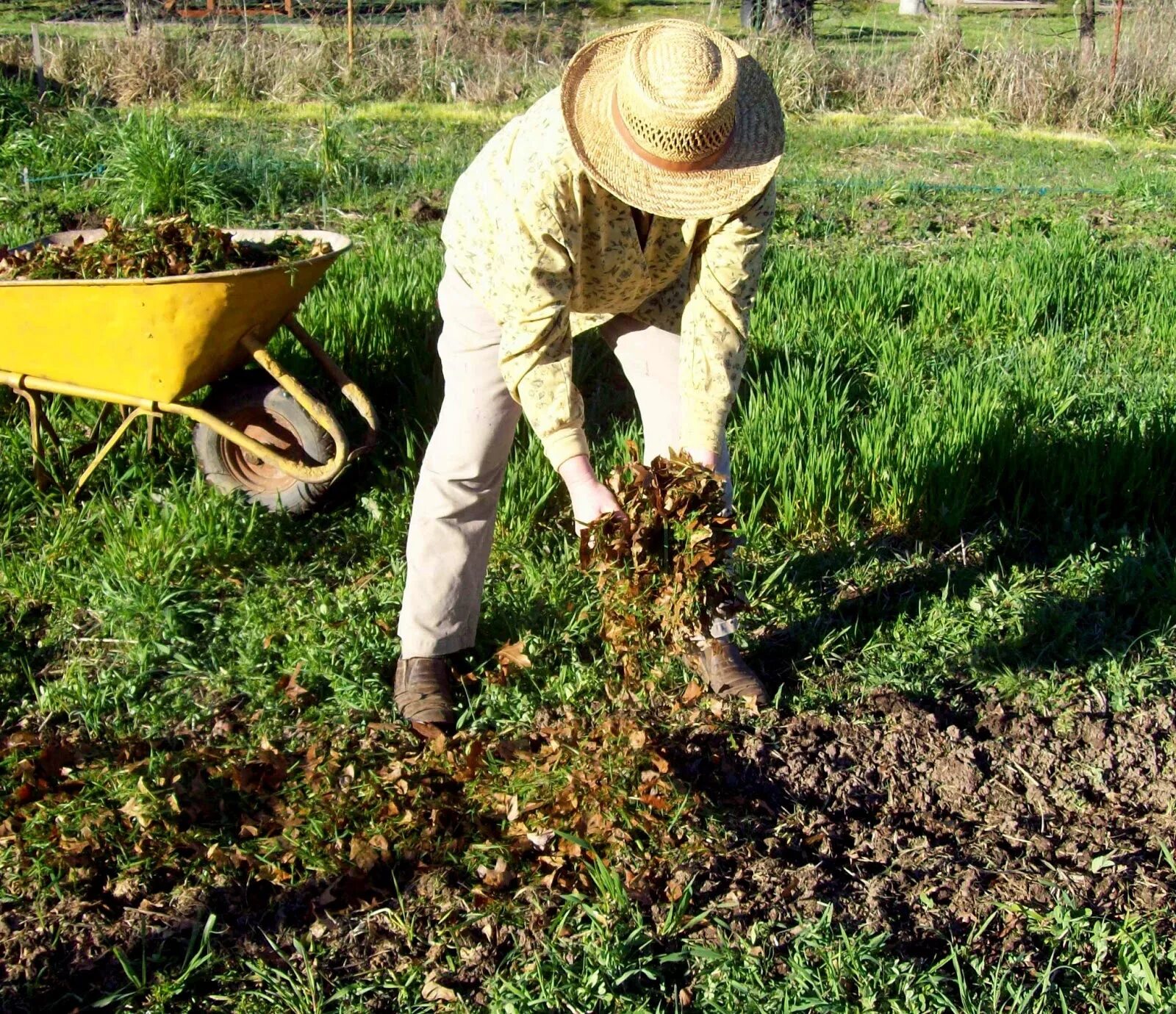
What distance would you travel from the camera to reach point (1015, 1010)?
2318 millimetres

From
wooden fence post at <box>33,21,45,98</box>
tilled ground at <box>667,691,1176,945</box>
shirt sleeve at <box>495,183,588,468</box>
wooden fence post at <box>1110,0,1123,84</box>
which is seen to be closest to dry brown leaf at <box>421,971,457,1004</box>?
tilled ground at <box>667,691,1176,945</box>

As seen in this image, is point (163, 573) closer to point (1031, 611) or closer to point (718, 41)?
point (718, 41)

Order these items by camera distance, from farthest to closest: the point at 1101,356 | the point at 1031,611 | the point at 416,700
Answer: the point at 1101,356, the point at 1031,611, the point at 416,700

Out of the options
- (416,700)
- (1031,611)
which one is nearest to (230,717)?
(416,700)

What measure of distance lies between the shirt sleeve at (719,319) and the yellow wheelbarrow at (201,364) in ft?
4.61

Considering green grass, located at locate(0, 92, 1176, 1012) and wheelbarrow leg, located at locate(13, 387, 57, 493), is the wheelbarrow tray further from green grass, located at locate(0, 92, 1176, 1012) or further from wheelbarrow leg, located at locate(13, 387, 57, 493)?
green grass, located at locate(0, 92, 1176, 1012)

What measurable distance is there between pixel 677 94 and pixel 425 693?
1716 mm

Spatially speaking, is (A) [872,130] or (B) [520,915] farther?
(A) [872,130]

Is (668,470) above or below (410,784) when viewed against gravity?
above

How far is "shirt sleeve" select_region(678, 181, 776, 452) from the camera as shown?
273cm

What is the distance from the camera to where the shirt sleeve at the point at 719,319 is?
8.95 feet

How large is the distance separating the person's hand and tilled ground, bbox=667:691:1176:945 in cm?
75

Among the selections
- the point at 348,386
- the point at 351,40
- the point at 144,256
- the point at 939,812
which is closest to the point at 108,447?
the point at 144,256

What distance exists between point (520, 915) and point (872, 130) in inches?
401
